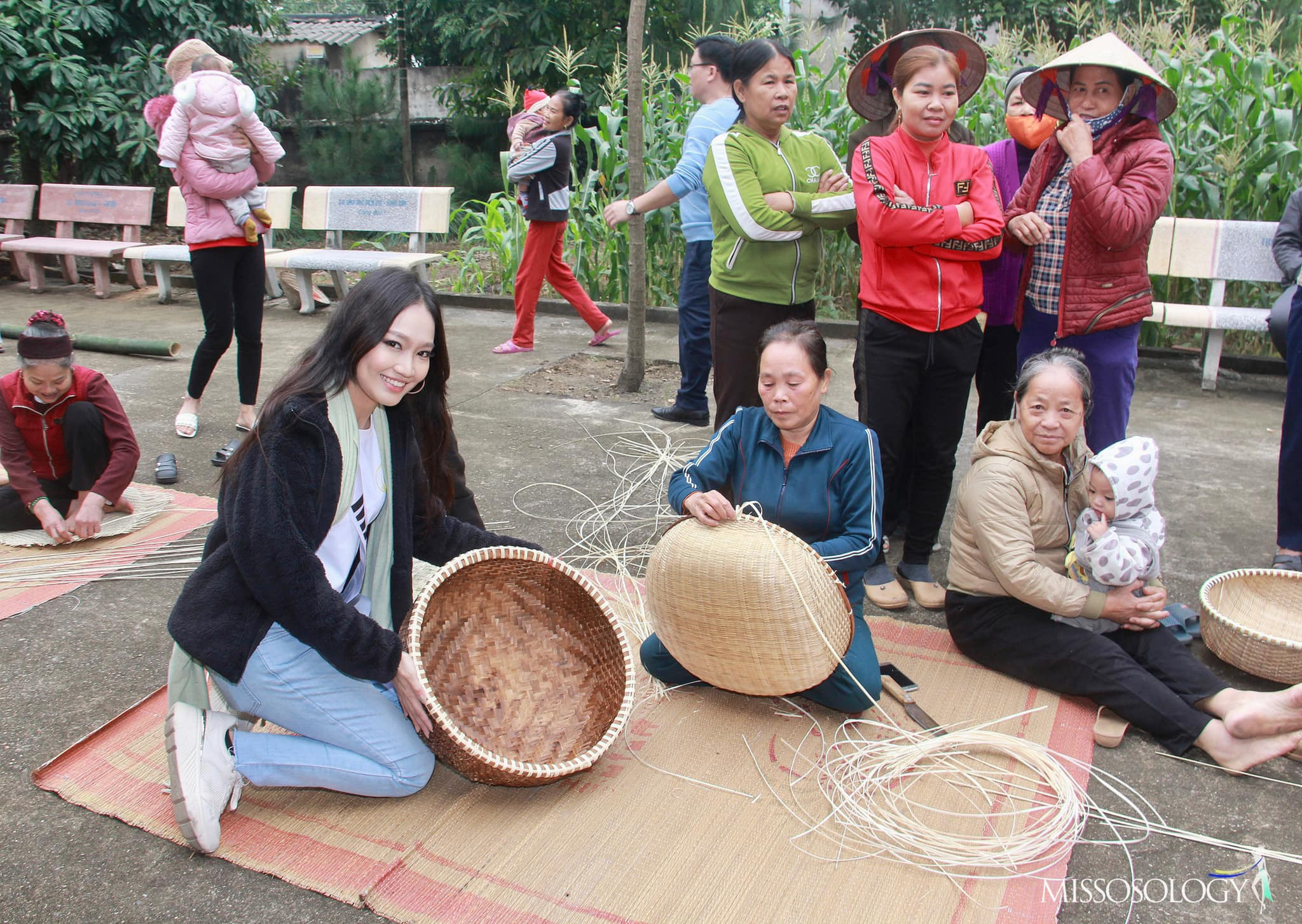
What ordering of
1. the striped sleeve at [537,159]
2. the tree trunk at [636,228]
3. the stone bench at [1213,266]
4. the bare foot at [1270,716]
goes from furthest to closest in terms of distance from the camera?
1. the striped sleeve at [537,159]
2. the stone bench at [1213,266]
3. the tree trunk at [636,228]
4. the bare foot at [1270,716]

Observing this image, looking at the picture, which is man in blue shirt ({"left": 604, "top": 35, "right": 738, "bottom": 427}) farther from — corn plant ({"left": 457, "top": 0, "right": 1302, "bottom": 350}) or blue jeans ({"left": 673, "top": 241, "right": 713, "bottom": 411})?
corn plant ({"left": 457, "top": 0, "right": 1302, "bottom": 350})

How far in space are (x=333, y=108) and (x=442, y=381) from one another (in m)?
14.8

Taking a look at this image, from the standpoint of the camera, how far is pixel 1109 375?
310 centimetres

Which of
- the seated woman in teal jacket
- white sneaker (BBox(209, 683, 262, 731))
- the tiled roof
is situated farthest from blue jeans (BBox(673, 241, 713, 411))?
the tiled roof

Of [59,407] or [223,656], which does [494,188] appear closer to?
[59,407]

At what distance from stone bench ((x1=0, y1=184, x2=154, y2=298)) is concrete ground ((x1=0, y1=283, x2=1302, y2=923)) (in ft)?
10.4

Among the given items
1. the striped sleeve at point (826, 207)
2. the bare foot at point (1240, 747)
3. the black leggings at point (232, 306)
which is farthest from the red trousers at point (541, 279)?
the bare foot at point (1240, 747)

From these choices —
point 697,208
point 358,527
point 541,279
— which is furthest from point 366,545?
point 541,279

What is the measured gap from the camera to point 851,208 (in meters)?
3.43

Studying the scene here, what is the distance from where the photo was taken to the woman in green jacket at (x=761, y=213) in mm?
3400

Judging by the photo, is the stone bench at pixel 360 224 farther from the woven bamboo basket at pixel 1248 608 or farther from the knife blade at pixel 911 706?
the woven bamboo basket at pixel 1248 608

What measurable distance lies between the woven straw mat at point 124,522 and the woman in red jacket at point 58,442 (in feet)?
0.16

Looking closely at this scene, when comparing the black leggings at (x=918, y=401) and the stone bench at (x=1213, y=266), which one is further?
the stone bench at (x=1213, y=266)

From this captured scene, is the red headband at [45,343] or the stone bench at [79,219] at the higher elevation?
the stone bench at [79,219]
